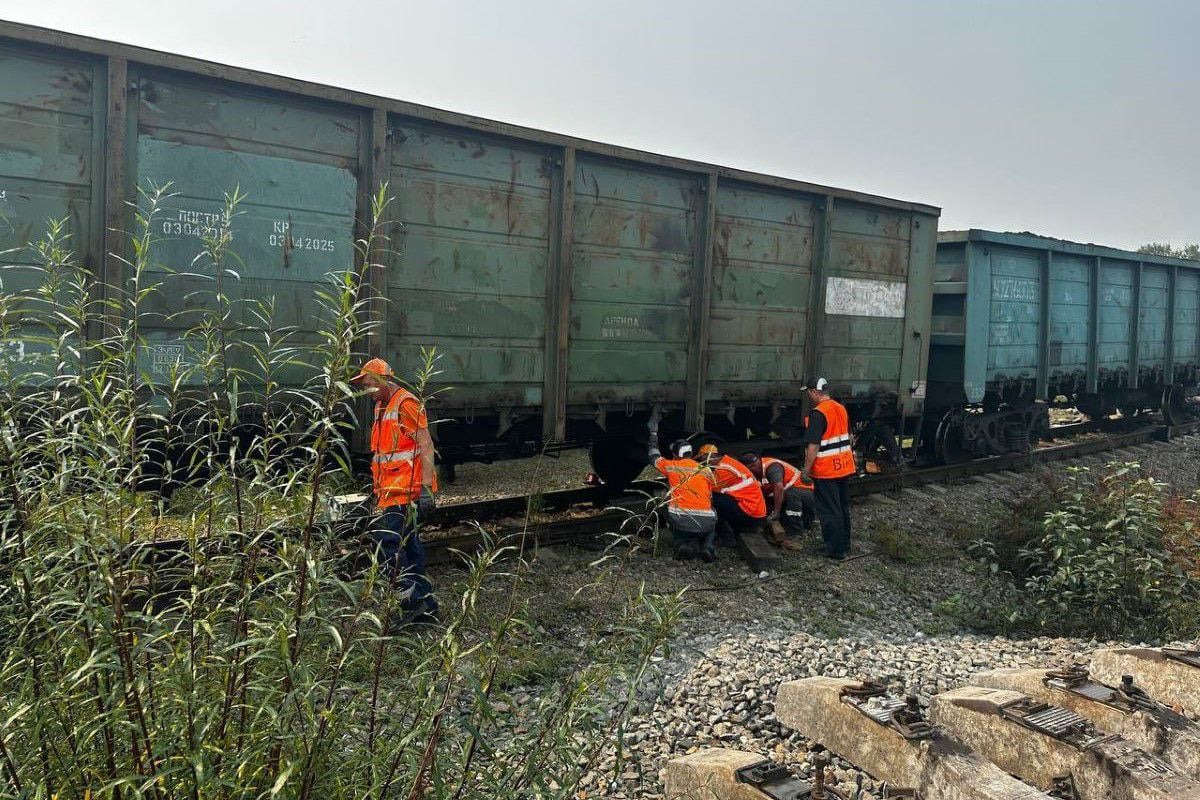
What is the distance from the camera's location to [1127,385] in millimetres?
15219

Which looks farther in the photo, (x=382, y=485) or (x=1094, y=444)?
(x=1094, y=444)

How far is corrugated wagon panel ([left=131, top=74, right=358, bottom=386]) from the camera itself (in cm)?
552

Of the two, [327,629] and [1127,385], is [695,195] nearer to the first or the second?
[327,629]

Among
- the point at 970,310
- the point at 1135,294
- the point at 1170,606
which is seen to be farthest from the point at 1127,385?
the point at 1170,606

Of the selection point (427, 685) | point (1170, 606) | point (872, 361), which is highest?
point (872, 361)

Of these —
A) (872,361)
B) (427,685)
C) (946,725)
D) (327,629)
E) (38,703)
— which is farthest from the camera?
(872,361)

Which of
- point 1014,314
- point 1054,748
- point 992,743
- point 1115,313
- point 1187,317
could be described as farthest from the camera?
point 1187,317

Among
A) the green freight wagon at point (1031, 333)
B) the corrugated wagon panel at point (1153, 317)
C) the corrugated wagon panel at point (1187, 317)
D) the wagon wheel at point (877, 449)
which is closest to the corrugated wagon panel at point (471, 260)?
the wagon wheel at point (877, 449)

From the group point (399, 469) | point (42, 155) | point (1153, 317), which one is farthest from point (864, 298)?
point (1153, 317)

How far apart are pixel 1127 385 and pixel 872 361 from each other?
7.77m

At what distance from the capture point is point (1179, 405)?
17.8 m

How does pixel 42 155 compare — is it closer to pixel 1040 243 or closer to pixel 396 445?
pixel 396 445

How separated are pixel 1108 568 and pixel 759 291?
377 cm

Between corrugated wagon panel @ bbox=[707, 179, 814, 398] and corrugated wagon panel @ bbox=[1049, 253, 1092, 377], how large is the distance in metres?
5.77
